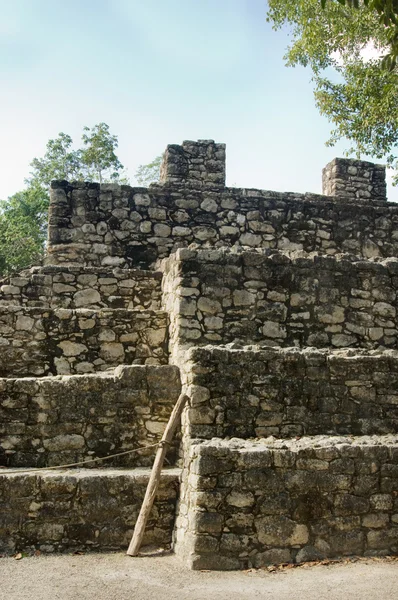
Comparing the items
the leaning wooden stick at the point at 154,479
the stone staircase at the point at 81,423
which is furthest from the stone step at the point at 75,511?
the leaning wooden stick at the point at 154,479

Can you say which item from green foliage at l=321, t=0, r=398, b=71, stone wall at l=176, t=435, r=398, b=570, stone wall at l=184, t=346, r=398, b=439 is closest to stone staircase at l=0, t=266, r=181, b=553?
stone wall at l=184, t=346, r=398, b=439

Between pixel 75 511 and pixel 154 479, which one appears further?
pixel 154 479

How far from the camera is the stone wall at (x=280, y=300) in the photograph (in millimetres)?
7891

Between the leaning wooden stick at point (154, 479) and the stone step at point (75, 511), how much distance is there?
121mm

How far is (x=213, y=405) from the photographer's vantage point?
676 cm

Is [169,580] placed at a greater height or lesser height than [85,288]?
lesser

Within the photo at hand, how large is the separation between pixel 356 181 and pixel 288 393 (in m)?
7.06

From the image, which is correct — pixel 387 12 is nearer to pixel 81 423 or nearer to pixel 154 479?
pixel 154 479

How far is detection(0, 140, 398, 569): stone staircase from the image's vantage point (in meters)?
6.09

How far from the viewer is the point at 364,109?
579 inches

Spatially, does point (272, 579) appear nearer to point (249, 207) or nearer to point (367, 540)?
point (367, 540)

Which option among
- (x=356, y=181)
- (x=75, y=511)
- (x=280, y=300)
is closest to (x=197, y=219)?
(x=356, y=181)

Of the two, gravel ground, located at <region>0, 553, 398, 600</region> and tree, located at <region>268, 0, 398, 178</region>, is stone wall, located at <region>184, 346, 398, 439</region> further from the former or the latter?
tree, located at <region>268, 0, 398, 178</region>

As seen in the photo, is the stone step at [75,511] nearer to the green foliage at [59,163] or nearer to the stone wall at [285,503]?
the stone wall at [285,503]
